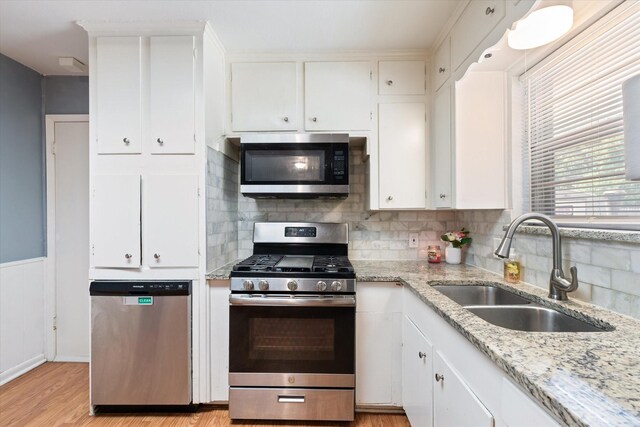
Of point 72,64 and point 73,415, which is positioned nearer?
point 73,415

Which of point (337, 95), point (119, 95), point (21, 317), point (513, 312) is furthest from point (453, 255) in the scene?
point (21, 317)

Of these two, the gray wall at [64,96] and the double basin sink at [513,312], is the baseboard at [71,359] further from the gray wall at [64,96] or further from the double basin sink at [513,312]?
the double basin sink at [513,312]

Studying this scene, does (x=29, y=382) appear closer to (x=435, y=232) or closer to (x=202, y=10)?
(x=202, y=10)

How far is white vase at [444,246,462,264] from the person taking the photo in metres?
2.18

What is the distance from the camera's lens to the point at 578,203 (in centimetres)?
135

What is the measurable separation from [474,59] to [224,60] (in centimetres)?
163

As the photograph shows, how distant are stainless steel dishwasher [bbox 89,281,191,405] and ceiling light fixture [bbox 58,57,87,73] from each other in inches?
66.0

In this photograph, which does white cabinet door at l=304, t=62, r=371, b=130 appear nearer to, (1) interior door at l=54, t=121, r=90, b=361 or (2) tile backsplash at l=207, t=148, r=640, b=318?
(2) tile backsplash at l=207, t=148, r=640, b=318

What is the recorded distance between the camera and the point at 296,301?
170cm

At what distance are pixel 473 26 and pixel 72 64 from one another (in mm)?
2717

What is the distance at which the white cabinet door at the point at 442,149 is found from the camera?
1.83 m

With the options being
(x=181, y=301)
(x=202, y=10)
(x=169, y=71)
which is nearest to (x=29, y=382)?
(x=181, y=301)

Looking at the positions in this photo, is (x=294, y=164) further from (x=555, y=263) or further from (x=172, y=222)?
(x=555, y=263)

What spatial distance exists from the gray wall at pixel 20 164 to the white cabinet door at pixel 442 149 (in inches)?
124
